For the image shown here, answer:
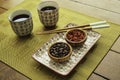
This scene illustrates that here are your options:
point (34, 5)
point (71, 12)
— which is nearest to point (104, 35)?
point (71, 12)

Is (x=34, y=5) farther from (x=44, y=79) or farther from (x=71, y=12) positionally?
(x=44, y=79)

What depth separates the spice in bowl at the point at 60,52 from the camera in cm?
60

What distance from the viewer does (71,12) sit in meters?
0.85

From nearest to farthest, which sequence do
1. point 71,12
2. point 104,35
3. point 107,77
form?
point 107,77
point 104,35
point 71,12

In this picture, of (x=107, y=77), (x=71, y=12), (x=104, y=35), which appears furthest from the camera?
(x=71, y=12)

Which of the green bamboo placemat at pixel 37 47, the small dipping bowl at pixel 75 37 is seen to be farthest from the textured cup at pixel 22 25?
the small dipping bowl at pixel 75 37

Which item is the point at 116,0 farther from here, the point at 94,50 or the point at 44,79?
the point at 44,79

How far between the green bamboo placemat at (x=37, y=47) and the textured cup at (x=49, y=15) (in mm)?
32

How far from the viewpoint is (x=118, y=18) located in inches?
31.8

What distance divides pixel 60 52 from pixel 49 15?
0.57 feet

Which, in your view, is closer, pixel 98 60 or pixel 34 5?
pixel 98 60

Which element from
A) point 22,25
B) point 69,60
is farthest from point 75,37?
point 22,25

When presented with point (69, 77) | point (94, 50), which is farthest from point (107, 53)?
point (69, 77)

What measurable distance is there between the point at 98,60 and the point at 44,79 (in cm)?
18
